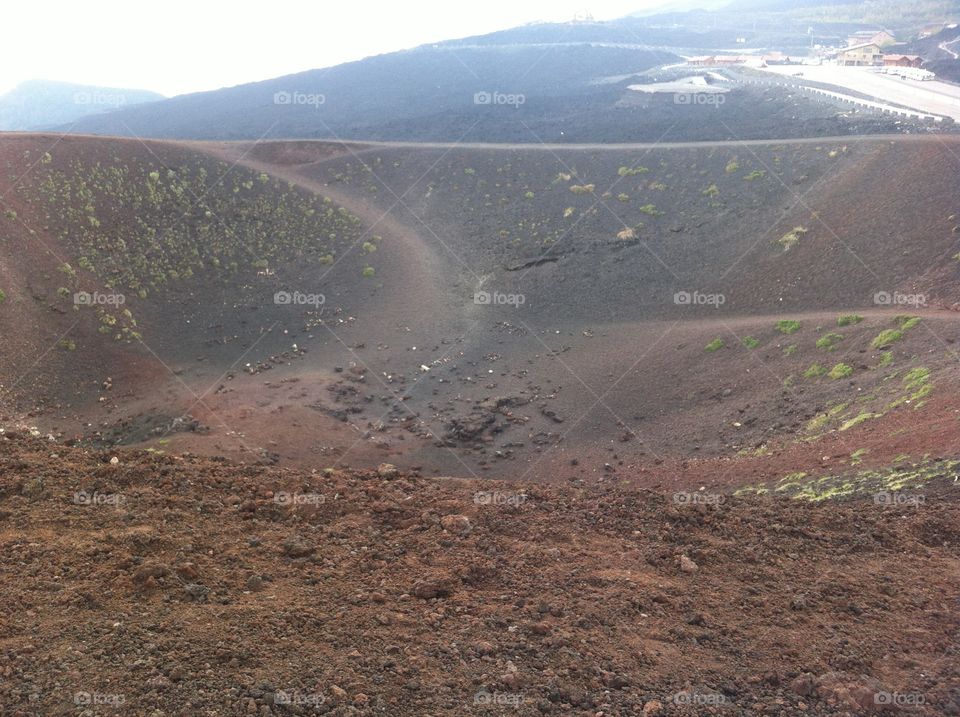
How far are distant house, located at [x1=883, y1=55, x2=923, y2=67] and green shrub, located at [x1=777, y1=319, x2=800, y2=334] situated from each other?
55.7 meters

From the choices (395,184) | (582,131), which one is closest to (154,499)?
(395,184)

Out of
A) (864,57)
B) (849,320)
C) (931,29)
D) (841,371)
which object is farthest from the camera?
(931,29)

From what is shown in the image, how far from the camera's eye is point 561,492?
12.5 m

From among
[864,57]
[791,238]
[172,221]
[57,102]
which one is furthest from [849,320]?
[57,102]

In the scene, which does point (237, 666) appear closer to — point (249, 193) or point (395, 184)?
point (249, 193)

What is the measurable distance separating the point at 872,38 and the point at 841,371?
95.2m

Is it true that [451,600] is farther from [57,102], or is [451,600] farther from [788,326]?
[57,102]

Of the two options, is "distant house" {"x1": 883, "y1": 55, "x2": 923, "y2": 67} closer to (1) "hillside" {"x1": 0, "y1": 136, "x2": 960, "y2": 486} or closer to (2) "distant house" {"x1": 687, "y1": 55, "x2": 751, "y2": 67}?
(2) "distant house" {"x1": 687, "y1": 55, "x2": 751, "y2": 67}

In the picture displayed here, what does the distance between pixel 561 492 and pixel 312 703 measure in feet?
22.6

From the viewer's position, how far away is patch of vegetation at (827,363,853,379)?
56.4 feet

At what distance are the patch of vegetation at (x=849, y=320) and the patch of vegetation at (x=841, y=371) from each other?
8.41ft

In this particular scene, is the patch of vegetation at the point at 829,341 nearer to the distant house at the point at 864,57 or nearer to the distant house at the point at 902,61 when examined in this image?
the distant house at the point at 902,61

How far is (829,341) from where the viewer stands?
18.9 metres

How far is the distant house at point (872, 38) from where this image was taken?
8570 cm
